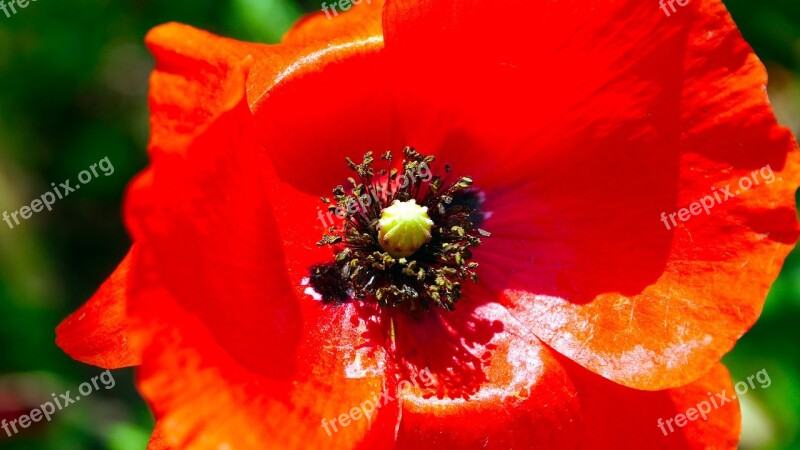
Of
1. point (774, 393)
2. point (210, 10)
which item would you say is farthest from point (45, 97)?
point (774, 393)

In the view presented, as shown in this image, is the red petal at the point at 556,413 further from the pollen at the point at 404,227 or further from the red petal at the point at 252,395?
the pollen at the point at 404,227

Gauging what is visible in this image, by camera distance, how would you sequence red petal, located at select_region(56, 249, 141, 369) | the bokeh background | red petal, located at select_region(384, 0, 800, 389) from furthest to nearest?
the bokeh background, red petal, located at select_region(384, 0, 800, 389), red petal, located at select_region(56, 249, 141, 369)

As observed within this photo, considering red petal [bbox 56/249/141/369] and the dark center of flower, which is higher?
red petal [bbox 56/249/141/369]

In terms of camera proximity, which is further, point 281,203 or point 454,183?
point 454,183

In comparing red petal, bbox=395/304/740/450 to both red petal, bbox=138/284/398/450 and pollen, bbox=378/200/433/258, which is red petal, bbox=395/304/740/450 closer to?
red petal, bbox=138/284/398/450

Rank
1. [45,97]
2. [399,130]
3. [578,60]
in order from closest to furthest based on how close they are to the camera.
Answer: [578,60] → [399,130] → [45,97]

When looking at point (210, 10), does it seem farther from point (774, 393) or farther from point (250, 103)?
point (774, 393)

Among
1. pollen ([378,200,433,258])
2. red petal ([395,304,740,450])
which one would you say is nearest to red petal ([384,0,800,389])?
red petal ([395,304,740,450])
